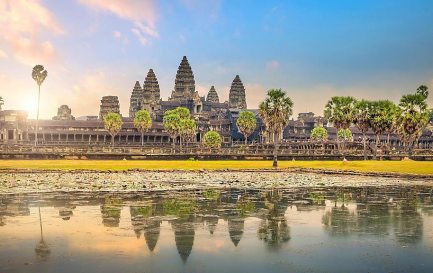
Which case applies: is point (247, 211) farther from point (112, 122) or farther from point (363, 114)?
point (112, 122)

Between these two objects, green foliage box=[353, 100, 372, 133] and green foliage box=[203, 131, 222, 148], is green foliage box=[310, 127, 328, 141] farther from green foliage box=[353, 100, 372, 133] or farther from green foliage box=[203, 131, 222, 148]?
green foliage box=[353, 100, 372, 133]

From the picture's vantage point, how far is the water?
14.1 metres

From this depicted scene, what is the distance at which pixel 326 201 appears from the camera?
29.0m

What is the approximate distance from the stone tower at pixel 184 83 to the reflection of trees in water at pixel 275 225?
165615mm

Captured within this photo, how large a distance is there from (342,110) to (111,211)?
78.3 meters

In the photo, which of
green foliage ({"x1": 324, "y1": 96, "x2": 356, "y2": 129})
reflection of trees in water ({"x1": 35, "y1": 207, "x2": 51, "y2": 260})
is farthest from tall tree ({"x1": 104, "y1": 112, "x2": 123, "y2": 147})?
reflection of trees in water ({"x1": 35, "y1": 207, "x2": 51, "y2": 260})

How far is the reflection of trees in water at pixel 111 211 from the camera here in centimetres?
2070

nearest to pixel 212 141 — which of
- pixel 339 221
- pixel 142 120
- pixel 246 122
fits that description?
pixel 246 122

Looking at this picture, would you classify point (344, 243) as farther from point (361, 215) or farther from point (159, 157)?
point (159, 157)

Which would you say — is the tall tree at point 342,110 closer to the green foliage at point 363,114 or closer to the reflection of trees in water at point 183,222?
the green foliage at point 363,114

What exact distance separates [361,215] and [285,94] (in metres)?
48.1

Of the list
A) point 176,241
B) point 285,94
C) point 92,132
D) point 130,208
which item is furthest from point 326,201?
point 92,132

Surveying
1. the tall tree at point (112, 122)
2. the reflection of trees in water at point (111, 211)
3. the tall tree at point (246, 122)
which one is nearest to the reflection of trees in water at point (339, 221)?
the reflection of trees in water at point (111, 211)

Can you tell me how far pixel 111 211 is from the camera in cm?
2370
